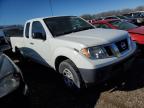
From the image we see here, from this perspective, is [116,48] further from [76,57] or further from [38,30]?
[38,30]

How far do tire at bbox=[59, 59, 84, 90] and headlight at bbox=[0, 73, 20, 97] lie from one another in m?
1.38

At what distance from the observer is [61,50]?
4566 millimetres

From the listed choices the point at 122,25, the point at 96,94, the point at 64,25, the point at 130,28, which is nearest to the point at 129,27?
the point at 130,28

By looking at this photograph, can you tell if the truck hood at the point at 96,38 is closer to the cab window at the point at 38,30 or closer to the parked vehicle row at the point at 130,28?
the cab window at the point at 38,30

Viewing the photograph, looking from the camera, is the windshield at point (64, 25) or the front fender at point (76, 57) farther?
the windshield at point (64, 25)

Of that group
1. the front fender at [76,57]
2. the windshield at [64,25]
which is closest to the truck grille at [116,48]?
the front fender at [76,57]

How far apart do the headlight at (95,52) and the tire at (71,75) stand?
1.44 ft

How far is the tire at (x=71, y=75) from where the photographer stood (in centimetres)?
423

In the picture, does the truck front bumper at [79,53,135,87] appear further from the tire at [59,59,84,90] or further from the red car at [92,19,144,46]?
the red car at [92,19,144,46]

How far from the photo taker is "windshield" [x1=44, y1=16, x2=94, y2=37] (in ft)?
17.2

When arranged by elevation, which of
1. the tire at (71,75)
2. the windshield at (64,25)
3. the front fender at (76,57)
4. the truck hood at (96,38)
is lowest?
the tire at (71,75)

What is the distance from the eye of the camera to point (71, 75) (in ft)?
14.5

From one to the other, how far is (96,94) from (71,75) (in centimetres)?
68

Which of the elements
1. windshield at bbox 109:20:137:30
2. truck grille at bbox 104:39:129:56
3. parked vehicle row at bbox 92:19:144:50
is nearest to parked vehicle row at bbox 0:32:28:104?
truck grille at bbox 104:39:129:56
